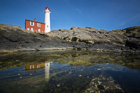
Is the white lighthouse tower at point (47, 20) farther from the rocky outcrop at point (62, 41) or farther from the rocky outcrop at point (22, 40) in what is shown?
the rocky outcrop at point (22, 40)

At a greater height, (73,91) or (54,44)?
(54,44)

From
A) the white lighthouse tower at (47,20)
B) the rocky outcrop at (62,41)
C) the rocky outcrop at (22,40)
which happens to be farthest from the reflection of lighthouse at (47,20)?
the rocky outcrop at (22,40)

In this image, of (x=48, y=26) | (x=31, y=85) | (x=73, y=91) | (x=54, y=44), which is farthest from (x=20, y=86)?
(x=48, y=26)

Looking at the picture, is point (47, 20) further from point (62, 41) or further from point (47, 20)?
point (62, 41)

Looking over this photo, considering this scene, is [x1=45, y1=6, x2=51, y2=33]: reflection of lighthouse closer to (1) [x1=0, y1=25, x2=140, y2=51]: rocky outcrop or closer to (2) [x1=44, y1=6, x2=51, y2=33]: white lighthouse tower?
(2) [x1=44, y1=6, x2=51, y2=33]: white lighthouse tower

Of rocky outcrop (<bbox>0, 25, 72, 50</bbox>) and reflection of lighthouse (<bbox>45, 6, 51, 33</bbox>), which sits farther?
reflection of lighthouse (<bbox>45, 6, 51, 33</bbox>)

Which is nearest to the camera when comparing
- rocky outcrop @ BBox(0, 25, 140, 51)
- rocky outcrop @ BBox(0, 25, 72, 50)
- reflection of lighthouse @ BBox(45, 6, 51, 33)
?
rocky outcrop @ BBox(0, 25, 72, 50)

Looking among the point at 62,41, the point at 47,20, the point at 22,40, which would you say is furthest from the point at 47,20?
the point at 22,40

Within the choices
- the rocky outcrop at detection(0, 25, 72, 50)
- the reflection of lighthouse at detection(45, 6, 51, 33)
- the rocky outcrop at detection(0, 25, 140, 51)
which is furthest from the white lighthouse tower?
the rocky outcrop at detection(0, 25, 72, 50)

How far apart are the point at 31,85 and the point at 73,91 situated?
7.57ft

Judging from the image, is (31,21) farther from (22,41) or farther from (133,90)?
(133,90)

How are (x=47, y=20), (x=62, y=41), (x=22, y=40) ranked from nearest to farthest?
1. (x=22, y=40)
2. (x=62, y=41)
3. (x=47, y=20)

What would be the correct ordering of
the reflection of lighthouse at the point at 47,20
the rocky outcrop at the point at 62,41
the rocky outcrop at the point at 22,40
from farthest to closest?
the reflection of lighthouse at the point at 47,20
the rocky outcrop at the point at 62,41
the rocky outcrop at the point at 22,40

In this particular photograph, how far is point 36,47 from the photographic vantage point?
24906 millimetres
